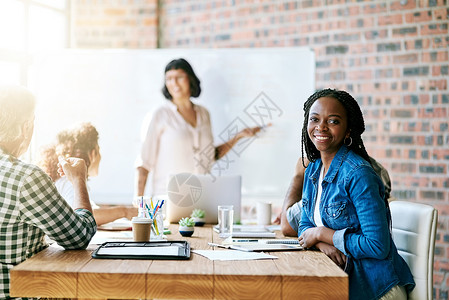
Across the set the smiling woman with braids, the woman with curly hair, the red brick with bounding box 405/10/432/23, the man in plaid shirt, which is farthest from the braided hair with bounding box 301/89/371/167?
the red brick with bounding box 405/10/432/23

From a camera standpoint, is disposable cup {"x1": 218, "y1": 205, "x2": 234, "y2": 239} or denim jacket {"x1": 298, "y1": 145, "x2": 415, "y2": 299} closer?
denim jacket {"x1": 298, "y1": 145, "x2": 415, "y2": 299}

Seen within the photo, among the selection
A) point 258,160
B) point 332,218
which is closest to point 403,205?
point 332,218

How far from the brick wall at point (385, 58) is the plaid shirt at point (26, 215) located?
2627 mm

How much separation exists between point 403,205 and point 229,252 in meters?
0.89

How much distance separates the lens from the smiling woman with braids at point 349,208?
1770mm

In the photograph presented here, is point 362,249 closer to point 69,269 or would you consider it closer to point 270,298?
point 270,298

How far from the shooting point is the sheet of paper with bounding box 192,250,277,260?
1.73 metres

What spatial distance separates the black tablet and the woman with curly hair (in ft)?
2.08

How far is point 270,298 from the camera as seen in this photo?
1.49m

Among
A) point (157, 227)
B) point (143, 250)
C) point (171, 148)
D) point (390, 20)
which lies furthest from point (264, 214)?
point (390, 20)

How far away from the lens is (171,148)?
12.5ft

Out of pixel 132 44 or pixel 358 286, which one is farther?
pixel 132 44

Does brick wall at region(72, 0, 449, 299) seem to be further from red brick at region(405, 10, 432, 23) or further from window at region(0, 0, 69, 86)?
window at region(0, 0, 69, 86)

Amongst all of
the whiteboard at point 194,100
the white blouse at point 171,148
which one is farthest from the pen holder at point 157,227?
the whiteboard at point 194,100
